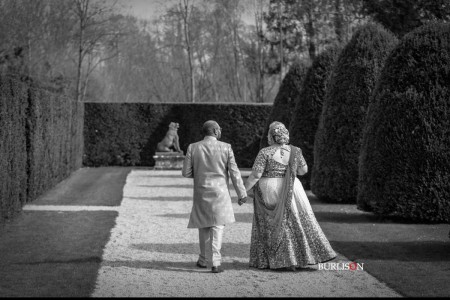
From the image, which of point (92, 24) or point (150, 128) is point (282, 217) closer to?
point (150, 128)

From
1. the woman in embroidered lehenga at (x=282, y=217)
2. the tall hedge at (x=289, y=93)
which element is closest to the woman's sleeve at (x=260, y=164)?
the woman in embroidered lehenga at (x=282, y=217)

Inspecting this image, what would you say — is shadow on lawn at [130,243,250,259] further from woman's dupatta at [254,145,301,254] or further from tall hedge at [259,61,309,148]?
tall hedge at [259,61,309,148]

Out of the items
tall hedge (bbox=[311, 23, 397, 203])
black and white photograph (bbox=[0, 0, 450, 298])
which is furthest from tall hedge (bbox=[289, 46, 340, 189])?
tall hedge (bbox=[311, 23, 397, 203])

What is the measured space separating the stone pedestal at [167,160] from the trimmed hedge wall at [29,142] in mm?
6117

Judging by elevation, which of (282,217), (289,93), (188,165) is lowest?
(282,217)

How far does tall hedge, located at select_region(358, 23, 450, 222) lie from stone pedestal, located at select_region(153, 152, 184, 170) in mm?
15675

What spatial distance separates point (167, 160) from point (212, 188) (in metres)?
19.6

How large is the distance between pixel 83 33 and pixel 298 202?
33.4m

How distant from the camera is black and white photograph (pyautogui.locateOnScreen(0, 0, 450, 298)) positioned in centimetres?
741

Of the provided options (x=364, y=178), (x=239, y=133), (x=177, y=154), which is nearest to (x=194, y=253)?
(x=364, y=178)

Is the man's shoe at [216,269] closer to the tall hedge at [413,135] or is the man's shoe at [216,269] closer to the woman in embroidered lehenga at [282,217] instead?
the woman in embroidered lehenga at [282,217]

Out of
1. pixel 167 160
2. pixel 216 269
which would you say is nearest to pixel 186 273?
pixel 216 269

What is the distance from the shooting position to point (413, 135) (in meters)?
11.5

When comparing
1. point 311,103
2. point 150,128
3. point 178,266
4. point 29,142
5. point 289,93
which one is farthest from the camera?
point 150,128
